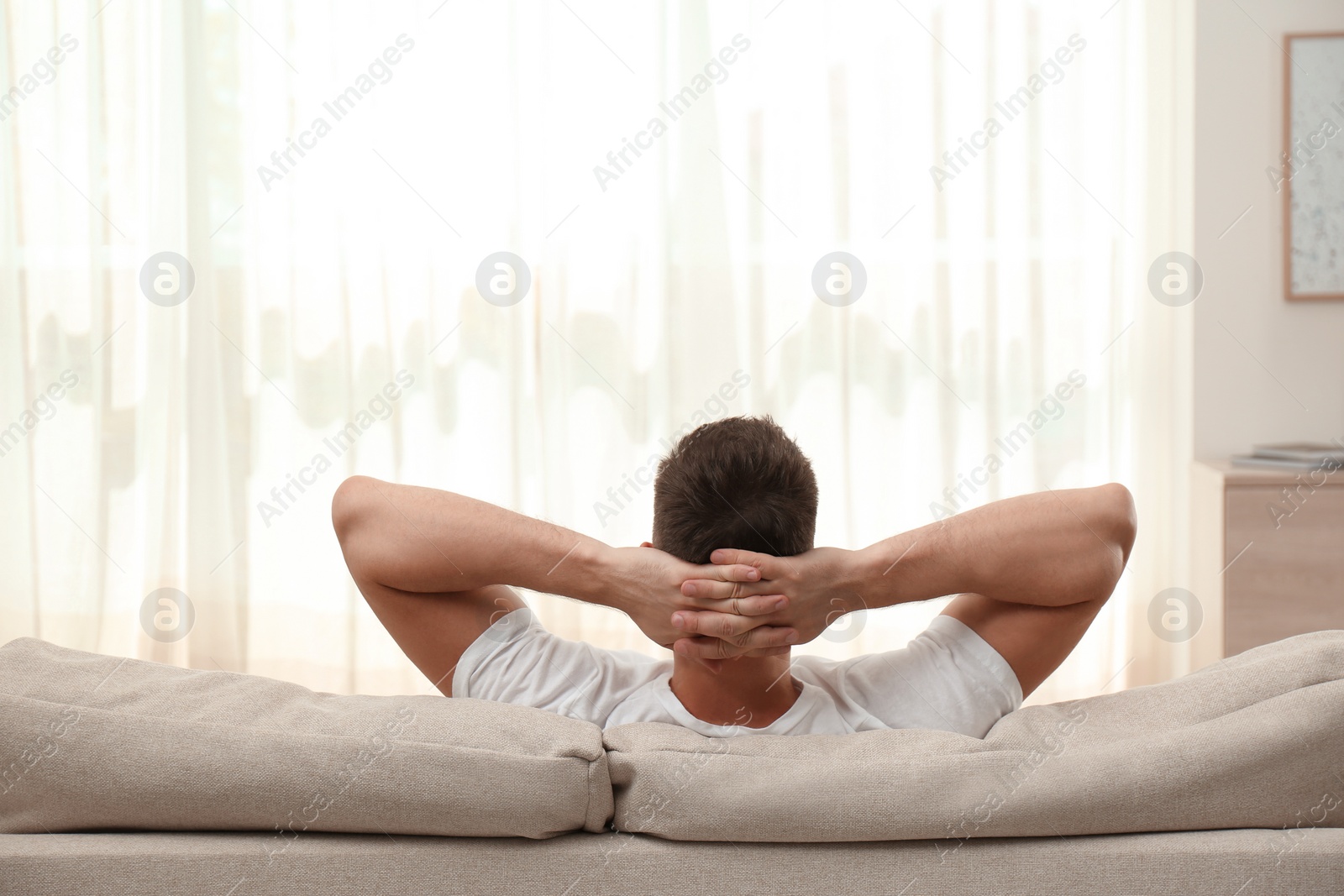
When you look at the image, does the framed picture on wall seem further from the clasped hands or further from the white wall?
the clasped hands

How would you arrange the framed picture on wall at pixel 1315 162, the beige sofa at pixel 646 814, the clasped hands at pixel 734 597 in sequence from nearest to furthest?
the beige sofa at pixel 646 814, the clasped hands at pixel 734 597, the framed picture on wall at pixel 1315 162

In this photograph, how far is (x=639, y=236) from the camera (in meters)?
2.98

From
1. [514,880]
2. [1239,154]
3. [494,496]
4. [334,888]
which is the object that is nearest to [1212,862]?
[514,880]

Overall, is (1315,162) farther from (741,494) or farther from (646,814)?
(646,814)

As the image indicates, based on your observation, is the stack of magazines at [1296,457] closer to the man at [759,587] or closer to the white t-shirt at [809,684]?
the man at [759,587]

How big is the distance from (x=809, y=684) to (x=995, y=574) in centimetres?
22

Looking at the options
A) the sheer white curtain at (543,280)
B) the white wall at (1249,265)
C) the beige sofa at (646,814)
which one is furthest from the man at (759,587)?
the white wall at (1249,265)

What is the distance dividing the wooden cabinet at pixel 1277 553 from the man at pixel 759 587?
1.72 meters

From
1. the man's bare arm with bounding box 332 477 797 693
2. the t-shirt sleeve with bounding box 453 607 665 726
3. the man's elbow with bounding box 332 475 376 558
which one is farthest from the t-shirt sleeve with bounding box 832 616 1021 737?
the man's elbow with bounding box 332 475 376 558

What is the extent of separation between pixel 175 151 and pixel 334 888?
2.87 meters

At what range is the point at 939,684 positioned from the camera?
3.20 feet

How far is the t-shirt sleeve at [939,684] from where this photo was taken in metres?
0.96

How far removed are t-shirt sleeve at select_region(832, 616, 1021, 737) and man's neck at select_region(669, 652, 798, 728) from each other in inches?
2.7

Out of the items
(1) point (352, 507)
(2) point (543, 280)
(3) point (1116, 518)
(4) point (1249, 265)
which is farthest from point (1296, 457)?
(1) point (352, 507)
